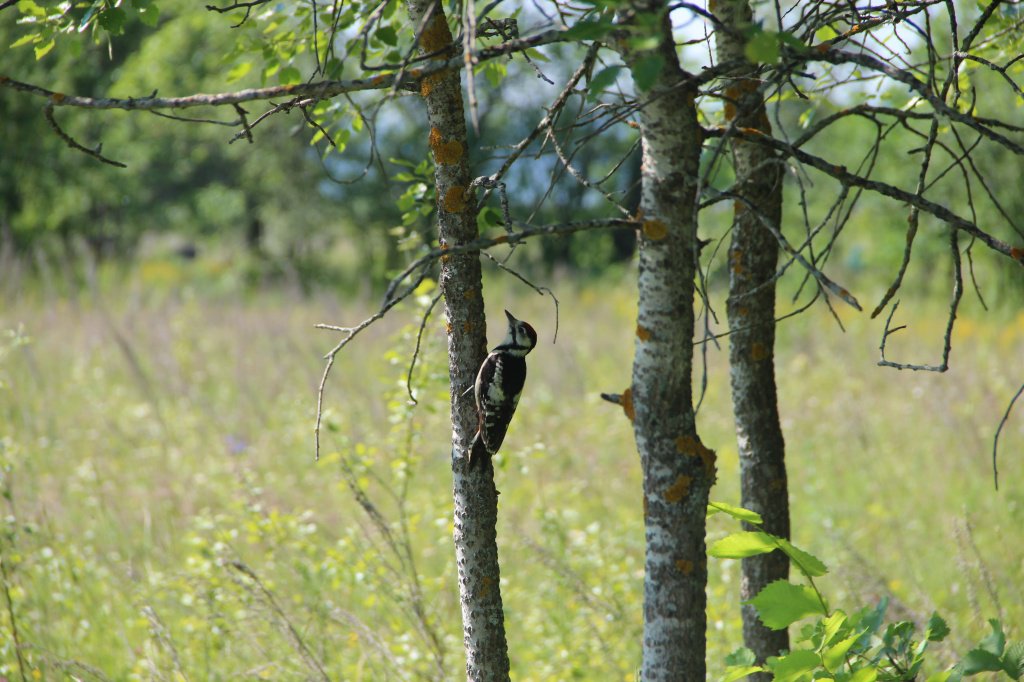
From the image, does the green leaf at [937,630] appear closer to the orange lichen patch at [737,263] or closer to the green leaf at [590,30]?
the orange lichen patch at [737,263]

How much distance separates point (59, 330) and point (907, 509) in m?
7.22

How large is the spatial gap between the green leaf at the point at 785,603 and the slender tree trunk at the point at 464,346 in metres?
0.63

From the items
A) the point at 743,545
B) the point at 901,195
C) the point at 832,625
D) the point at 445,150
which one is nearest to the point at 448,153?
the point at 445,150

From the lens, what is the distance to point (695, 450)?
5.93 ft

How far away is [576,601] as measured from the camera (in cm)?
307

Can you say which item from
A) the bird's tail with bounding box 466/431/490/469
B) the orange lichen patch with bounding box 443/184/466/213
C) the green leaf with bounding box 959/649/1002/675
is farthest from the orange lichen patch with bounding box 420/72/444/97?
the green leaf with bounding box 959/649/1002/675

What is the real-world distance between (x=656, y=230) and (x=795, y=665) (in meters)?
0.91

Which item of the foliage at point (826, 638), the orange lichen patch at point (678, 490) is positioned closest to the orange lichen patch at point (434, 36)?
the orange lichen patch at point (678, 490)

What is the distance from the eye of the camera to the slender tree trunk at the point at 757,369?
2.46 metres

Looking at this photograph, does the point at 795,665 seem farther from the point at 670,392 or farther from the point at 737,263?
the point at 737,263

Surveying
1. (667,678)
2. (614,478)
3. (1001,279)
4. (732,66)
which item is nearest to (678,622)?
(667,678)

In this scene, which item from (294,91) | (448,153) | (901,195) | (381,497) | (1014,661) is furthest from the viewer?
(381,497)

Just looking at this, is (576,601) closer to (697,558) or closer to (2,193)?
(697,558)

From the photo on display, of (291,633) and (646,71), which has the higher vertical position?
(646,71)
